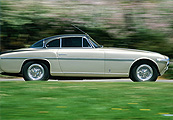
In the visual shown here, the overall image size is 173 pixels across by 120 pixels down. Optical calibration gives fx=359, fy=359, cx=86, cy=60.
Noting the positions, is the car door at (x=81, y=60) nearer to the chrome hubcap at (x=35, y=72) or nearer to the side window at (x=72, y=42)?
the side window at (x=72, y=42)

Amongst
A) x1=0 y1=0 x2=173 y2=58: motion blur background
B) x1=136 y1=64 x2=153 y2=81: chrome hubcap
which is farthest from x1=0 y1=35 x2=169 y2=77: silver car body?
x1=0 y1=0 x2=173 y2=58: motion blur background

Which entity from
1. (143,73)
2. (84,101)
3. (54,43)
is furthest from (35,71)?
(84,101)

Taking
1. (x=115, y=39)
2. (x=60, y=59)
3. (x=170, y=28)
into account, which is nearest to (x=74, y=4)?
(x=115, y=39)

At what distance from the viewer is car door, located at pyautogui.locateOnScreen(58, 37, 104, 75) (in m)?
9.78

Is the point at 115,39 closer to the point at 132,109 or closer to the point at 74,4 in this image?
the point at 74,4

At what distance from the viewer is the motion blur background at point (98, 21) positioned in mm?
13312

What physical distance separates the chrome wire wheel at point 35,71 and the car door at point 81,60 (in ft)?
1.99

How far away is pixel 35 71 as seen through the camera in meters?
10.1

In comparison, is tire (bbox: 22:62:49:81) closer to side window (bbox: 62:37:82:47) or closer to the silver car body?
the silver car body

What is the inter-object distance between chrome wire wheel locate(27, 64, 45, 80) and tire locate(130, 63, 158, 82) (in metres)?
2.50

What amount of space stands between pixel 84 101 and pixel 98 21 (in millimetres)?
7054

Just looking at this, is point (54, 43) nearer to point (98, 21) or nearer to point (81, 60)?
point (81, 60)

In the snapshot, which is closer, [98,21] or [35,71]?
[35,71]

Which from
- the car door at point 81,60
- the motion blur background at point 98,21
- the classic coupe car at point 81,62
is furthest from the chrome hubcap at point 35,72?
the motion blur background at point 98,21
